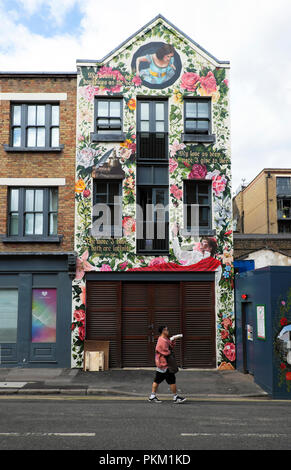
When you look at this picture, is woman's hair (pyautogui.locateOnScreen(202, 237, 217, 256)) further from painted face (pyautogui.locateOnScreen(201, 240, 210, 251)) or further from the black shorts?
the black shorts

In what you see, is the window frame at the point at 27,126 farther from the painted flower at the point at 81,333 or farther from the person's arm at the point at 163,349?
the person's arm at the point at 163,349

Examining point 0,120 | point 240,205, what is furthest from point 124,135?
point 240,205

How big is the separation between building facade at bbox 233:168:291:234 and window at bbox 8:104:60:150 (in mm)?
30377

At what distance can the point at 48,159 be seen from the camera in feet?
56.8

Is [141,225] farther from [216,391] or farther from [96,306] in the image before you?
[216,391]

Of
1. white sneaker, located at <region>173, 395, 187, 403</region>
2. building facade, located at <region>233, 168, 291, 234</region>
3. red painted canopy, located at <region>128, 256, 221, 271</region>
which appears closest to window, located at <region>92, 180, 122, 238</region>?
red painted canopy, located at <region>128, 256, 221, 271</region>

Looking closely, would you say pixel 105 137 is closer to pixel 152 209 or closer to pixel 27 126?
pixel 27 126

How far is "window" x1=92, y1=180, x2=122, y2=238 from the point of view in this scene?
1698cm

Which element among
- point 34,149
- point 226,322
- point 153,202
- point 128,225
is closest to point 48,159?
point 34,149

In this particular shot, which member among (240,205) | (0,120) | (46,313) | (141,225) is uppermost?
(240,205)
